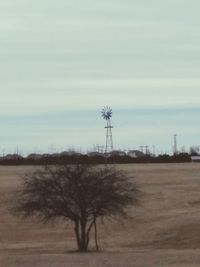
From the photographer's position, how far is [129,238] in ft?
175

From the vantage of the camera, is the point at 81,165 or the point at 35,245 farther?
the point at 35,245

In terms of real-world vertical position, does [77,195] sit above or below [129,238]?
above

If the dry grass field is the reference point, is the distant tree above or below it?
above

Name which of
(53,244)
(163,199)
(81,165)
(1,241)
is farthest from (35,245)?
(163,199)

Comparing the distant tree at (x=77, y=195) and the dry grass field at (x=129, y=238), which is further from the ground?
the distant tree at (x=77, y=195)

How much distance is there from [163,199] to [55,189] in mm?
32858

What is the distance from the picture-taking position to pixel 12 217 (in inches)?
2532

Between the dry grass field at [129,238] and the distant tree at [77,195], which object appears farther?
the distant tree at [77,195]

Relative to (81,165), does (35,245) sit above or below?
below

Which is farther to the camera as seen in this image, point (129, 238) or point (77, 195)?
point (129, 238)

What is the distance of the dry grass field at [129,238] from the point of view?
34.1 m

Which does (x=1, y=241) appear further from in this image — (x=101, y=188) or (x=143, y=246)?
(x=101, y=188)

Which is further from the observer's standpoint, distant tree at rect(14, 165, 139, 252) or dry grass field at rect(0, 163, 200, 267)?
distant tree at rect(14, 165, 139, 252)

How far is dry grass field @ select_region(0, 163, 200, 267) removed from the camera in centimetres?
3409
